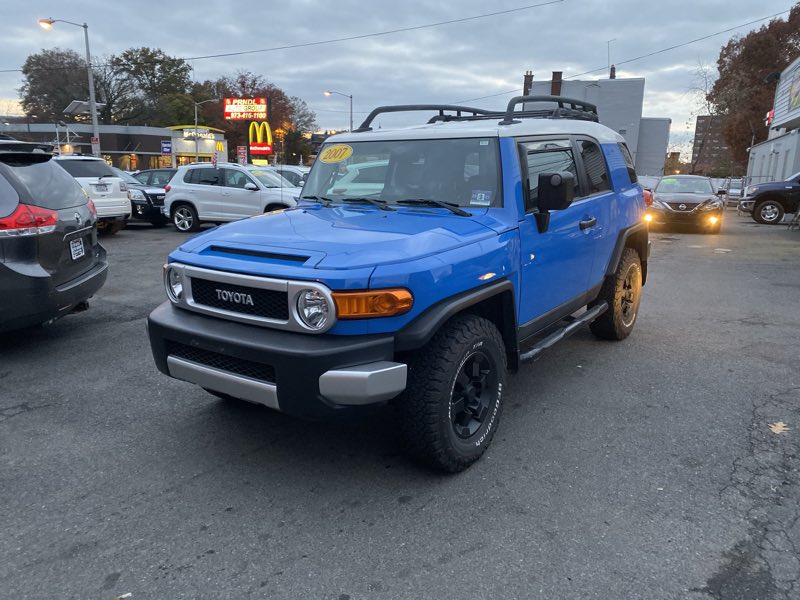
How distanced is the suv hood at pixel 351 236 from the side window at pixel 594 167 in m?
1.69

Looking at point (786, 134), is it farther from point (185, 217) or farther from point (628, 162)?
point (628, 162)

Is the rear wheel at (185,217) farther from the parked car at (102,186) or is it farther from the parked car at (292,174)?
the parked car at (292,174)

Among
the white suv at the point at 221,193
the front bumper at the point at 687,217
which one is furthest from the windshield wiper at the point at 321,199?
the front bumper at the point at 687,217

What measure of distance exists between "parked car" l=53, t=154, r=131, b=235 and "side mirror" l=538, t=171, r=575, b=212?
12.3 metres

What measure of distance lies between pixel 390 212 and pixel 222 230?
1057mm

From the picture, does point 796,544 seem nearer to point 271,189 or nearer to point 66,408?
point 66,408

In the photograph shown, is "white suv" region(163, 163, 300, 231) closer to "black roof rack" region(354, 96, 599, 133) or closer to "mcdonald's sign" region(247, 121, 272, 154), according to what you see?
"black roof rack" region(354, 96, 599, 133)

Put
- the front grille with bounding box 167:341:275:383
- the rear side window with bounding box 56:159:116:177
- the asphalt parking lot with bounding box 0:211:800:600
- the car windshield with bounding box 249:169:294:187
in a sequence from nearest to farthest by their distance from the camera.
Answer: the asphalt parking lot with bounding box 0:211:800:600
the front grille with bounding box 167:341:275:383
the rear side window with bounding box 56:159:116:177
the car windshield with bounding box 249:169:294:187

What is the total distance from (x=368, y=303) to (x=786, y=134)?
35.4 meters

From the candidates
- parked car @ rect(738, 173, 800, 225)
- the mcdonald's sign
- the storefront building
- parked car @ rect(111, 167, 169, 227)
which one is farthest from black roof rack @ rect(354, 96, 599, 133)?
the storefront building

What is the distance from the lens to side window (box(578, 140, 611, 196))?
486 centimetres

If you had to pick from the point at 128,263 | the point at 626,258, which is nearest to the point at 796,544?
the point at 626,258

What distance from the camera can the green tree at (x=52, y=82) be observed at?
6612 centimetres

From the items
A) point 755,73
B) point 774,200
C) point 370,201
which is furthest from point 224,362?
point 755,73
